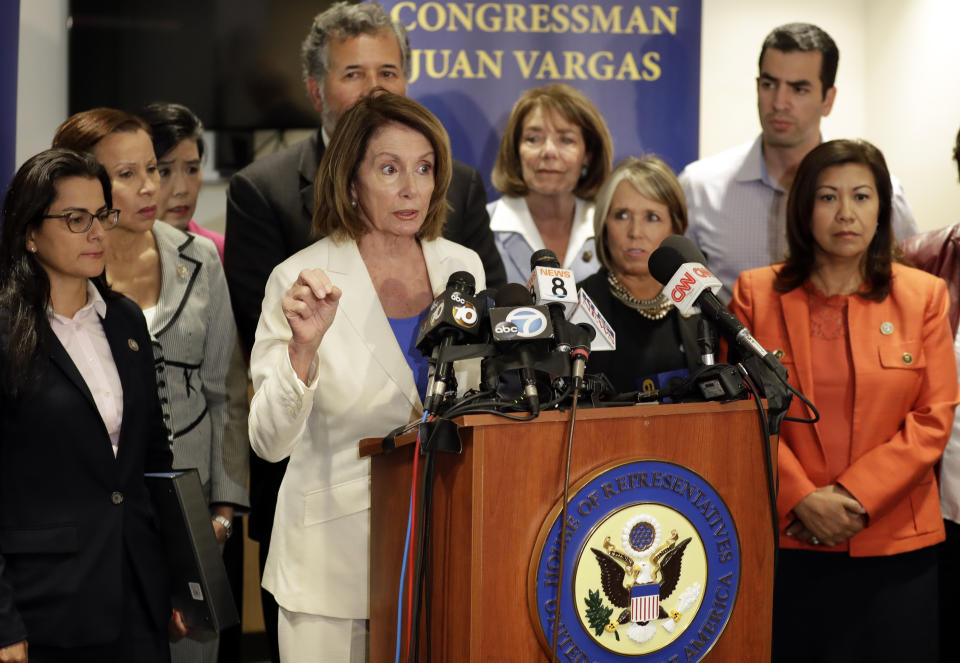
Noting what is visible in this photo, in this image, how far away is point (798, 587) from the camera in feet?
9.44

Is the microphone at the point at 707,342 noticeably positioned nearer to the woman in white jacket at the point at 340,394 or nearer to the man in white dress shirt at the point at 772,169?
the woman in white jacket at the point at 340,394

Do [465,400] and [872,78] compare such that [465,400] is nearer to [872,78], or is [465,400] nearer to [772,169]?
[772,169]

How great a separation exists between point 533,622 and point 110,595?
1.08 meters

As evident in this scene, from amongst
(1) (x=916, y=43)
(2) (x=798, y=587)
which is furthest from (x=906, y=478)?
(1) (x=916, y=43)

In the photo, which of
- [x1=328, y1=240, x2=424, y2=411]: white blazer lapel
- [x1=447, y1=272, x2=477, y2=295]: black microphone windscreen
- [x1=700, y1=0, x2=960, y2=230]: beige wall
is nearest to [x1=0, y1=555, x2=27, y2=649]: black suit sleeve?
[x1=328, y1=240, x2=424, y2=411]: white blazer lapel

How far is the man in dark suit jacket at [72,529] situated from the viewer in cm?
219

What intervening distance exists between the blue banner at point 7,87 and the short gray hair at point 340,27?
3.21 ft

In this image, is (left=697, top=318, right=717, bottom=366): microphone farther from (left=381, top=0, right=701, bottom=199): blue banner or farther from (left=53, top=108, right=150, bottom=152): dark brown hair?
(left=381, top=0, right=701, bottom=199): blue banner

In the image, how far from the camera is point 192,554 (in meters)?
2.31

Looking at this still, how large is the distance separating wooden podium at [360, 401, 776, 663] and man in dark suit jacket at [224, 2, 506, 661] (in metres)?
1.16

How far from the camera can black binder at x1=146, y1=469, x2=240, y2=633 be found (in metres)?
2.30

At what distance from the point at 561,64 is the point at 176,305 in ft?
6.64

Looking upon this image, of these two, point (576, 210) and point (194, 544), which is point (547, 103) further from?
point (194, 544)

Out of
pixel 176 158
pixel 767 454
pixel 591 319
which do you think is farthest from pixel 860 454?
pixel 176 158
